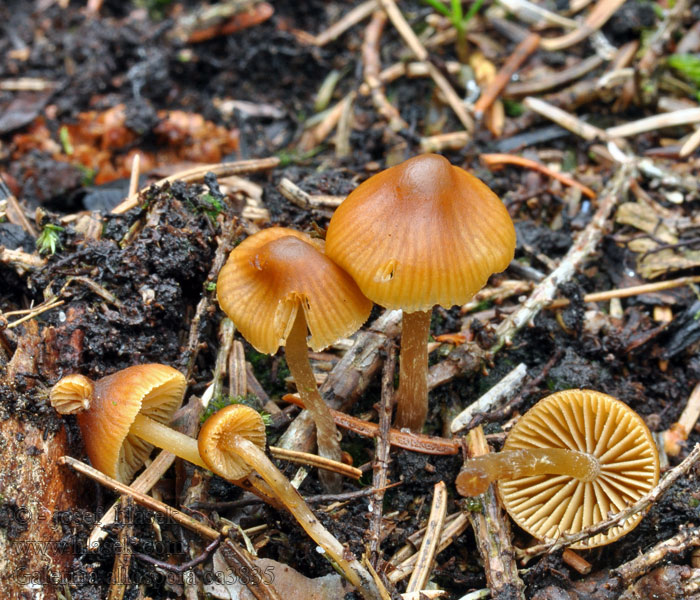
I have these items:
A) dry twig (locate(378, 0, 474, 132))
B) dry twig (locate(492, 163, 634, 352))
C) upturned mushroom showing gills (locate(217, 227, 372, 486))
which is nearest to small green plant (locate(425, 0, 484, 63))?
dry twig (locate(378, 0, 474, 132))

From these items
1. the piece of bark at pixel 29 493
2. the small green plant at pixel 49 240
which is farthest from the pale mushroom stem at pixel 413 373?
the small green plant at pixel 49 240

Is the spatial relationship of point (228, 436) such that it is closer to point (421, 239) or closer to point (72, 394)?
point (72, 394)

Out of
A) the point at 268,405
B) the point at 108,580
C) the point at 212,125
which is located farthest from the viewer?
the point at 212,125

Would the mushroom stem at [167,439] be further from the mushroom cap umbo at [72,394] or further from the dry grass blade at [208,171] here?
the dry grass blade at [208,171]

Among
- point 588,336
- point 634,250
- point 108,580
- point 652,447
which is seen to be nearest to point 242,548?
point 108,580

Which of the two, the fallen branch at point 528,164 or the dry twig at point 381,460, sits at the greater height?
the fallen branch at point 528,164

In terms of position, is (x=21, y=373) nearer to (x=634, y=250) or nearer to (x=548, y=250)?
(x=548, y=250)
